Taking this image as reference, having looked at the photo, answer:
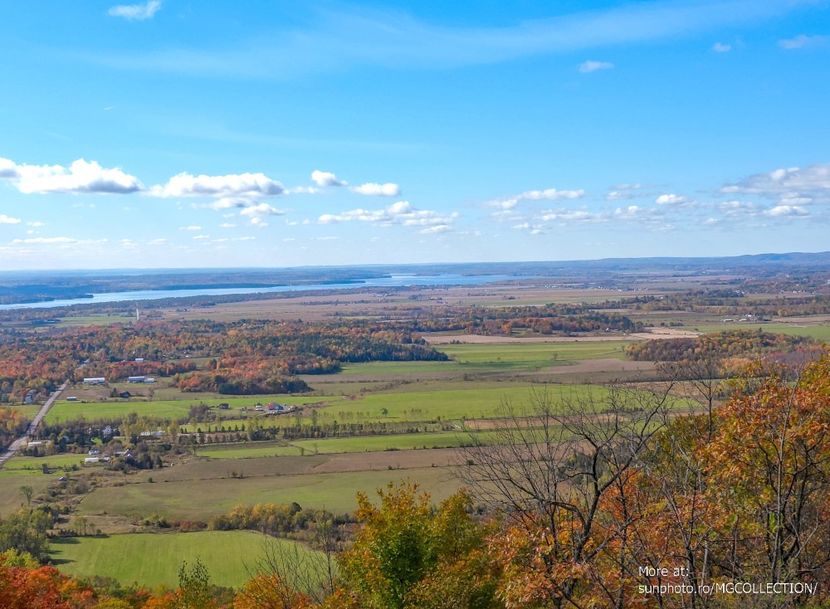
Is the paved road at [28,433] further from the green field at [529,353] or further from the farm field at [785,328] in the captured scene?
the farm field at [785,328]

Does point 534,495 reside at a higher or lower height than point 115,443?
higher

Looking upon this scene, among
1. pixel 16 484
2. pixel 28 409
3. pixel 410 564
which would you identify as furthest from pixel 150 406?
pixel 410 564

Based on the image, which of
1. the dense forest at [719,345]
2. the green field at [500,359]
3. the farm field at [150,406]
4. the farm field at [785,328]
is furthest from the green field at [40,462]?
the farm field at [785,328]

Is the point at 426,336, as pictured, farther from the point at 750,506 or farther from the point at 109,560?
the point at 750,506

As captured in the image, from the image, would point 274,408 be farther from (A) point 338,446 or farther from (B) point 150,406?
(A) point 338,446

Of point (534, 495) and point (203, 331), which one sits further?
point (203, 331)

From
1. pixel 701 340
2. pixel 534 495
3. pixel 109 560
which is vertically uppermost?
pixel 534 495

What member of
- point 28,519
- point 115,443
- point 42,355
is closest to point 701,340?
point 115,443
